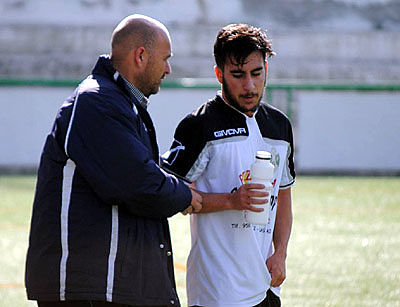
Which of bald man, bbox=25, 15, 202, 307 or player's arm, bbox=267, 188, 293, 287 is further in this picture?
player's arm, bbox=267, 188, 293, 287

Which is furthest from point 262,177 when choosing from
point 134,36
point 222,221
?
point 134,36

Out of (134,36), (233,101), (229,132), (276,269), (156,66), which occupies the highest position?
(134,36)

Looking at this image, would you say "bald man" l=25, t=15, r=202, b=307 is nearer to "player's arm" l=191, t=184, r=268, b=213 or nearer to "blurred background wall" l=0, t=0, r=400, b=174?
"player's arm" l=191, t=184, r=268, b=213

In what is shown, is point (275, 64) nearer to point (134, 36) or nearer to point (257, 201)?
point (257, 201)

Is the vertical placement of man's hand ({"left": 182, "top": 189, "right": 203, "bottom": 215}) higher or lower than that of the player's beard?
lower

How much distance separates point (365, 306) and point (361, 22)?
18.2 meters

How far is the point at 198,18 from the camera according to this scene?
23.6 metres

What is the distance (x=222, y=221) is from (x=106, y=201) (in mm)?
790

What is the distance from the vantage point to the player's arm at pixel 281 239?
13.0 ft

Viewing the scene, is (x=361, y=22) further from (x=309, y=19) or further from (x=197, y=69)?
(x=197, y=69)

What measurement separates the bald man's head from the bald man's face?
0.02 meters

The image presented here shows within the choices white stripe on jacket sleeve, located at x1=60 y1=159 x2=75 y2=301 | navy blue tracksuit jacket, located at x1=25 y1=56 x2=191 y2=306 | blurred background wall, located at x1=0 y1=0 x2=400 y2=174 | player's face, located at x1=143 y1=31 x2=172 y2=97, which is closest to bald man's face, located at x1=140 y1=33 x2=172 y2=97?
player's face, located at x1=143 y1=31 x2=172 y2=97

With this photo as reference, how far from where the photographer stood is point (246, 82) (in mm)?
3922

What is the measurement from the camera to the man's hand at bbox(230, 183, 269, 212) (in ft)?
11.9
